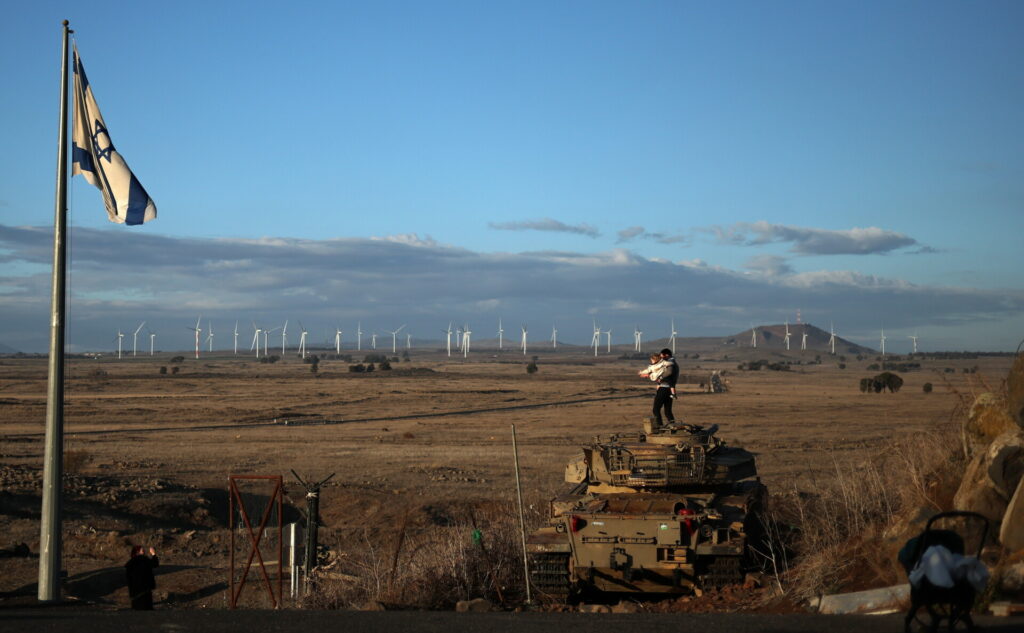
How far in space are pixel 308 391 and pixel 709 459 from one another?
69.6 metres

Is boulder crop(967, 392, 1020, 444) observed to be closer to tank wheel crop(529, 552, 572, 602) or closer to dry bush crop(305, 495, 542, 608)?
tank wheel crop(529, 552, 572, 602)

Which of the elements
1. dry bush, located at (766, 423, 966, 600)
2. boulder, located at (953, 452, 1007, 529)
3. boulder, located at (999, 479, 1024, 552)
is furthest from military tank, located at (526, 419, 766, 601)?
boulder, located at (999, 479, 1024, 552)

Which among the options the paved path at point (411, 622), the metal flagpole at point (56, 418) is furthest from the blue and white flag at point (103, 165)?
the paved path at point (411, 622)

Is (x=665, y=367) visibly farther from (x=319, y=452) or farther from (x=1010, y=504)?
(x=319, y=452)

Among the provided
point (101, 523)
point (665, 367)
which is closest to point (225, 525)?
point (101, 523)

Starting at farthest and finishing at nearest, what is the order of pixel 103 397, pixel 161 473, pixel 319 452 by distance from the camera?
pixel 103 397 < pixel 319 452 < pixel 161 473

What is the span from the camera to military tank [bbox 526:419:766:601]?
13406 millimetres

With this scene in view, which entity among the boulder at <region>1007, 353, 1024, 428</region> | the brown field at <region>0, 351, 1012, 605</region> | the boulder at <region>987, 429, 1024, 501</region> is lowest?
the brown field at <region>0, 351, 1012, 605</region>

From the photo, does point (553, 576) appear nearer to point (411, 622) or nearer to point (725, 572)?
point (725, 572)

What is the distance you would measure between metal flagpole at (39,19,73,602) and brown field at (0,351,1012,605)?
22.5 feet

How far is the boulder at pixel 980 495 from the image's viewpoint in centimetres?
1138

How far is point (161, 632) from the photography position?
9.53m

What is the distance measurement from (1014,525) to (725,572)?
12.1ft

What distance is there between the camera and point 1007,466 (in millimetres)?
11406
